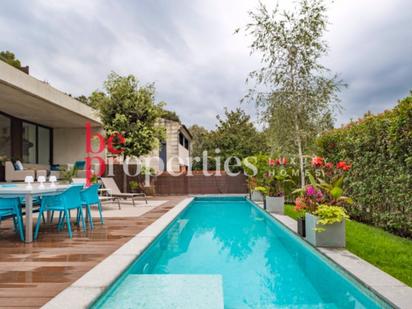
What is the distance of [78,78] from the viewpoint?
21297mm

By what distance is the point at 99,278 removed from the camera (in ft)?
11.1

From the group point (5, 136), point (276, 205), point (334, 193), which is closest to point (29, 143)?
point (5, 136)

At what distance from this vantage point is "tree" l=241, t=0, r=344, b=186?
9397 millimetres

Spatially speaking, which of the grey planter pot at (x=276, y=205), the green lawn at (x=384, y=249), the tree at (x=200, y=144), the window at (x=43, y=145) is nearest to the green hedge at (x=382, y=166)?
the green lawn at (x=384, y=249)

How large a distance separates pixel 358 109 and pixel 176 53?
750 cm

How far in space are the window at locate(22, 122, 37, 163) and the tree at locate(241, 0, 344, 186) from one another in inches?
470

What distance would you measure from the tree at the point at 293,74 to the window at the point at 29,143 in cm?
1194

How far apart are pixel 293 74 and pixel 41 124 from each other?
13900 millimetres

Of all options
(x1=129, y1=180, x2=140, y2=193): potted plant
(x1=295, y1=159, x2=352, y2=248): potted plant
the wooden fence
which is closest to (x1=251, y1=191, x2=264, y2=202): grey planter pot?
the wooden fence

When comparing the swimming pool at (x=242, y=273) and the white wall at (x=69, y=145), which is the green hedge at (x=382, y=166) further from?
the white wall at (x=69, y=145)

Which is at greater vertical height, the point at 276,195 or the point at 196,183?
the point at 196,183

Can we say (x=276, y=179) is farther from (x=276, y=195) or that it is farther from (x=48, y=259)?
(x=48, y=259)

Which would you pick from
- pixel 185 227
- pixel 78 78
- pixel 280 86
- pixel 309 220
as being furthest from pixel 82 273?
pixel 78 78

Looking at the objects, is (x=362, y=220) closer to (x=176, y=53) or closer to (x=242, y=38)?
(x=242, y=38)
